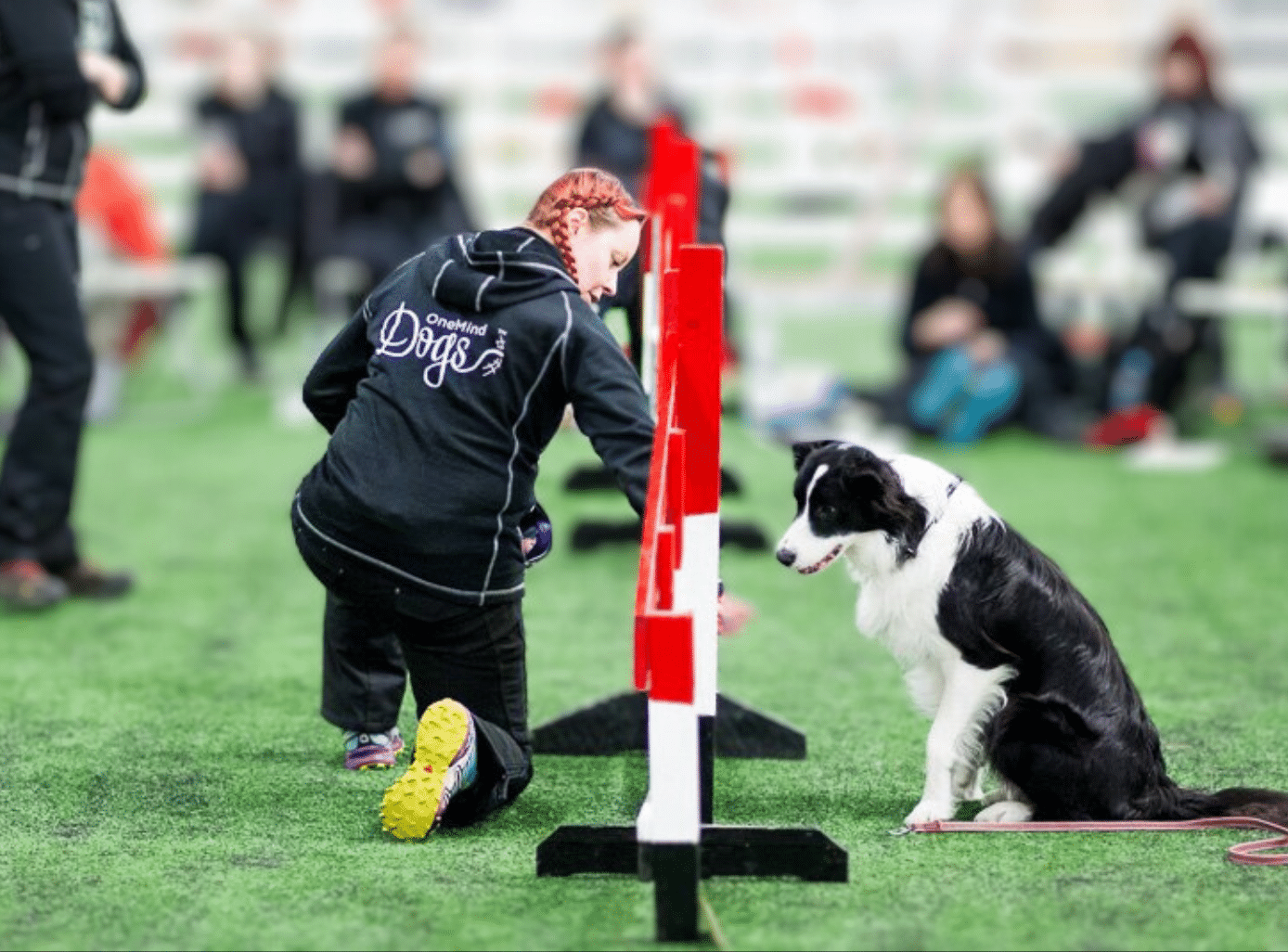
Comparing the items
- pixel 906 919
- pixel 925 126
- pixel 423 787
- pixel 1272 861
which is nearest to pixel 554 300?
pixel 423 787

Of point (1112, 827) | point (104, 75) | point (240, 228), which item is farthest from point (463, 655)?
point (240, 228)

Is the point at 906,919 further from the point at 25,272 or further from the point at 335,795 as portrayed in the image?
the point at 25,272

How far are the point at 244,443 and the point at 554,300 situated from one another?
21.2ft

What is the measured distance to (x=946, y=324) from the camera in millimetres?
10453

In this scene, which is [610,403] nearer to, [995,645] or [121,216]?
[995,645]

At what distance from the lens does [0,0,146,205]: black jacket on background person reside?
6.34 m

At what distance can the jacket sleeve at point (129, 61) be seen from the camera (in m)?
6.83

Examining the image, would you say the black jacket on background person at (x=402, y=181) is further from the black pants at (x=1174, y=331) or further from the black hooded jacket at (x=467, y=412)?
the black hooded jacket at (x=467, y=412)

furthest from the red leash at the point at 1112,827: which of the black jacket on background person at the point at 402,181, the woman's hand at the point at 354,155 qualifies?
the woman's hand at the point at 354,155

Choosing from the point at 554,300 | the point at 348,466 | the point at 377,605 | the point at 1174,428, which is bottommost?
the point at 1174,428

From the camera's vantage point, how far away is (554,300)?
421 centimetres

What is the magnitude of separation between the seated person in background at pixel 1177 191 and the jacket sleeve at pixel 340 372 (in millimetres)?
6322

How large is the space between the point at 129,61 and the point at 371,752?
301 centimetres

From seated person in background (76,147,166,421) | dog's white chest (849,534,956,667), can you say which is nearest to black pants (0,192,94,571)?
dog's white chest (849,534,956,667)
